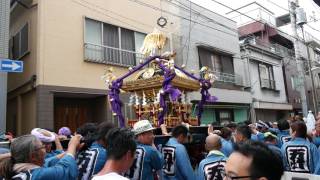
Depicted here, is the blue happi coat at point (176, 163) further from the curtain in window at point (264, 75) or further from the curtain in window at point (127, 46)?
the curtain in window at point (264, 75)

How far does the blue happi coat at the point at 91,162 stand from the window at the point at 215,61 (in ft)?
41.3

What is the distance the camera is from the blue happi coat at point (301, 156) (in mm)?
5027

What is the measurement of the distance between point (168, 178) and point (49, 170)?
2629mm

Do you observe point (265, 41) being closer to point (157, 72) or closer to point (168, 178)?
point (157, 72)

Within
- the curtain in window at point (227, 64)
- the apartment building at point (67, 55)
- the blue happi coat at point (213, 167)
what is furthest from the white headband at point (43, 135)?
the curtain in window at point (227, 64)

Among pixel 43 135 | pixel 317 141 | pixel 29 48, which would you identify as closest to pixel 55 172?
pixel 43 135

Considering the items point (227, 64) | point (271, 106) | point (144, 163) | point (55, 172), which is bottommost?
point (144, 163)

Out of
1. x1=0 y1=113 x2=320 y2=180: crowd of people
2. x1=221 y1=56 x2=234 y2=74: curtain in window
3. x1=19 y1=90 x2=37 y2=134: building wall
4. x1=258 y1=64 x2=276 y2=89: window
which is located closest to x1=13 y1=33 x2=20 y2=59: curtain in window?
x1=19 y1=90 x2=37 y2=134: building wall

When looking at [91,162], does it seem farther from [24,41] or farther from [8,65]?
[24,41]

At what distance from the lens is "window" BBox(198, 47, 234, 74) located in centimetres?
1619

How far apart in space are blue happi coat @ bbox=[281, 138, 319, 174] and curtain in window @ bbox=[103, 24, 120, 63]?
305 inches

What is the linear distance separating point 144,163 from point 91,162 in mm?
730

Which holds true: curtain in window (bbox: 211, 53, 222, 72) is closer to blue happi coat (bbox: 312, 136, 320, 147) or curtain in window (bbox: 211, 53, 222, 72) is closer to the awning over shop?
the awning over shop

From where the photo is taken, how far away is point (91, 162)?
3.66 metres
